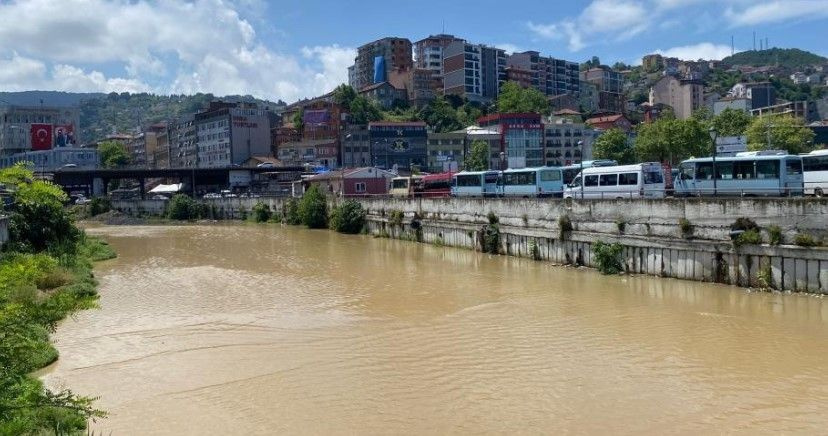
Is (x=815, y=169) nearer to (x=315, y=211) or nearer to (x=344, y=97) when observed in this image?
(x=315, y=211)

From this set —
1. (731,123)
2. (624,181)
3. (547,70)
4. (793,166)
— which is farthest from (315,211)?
(547,70)

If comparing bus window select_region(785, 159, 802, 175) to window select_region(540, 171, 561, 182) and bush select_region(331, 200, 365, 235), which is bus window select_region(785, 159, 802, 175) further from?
bush select_region(331, 200, 365, 235)

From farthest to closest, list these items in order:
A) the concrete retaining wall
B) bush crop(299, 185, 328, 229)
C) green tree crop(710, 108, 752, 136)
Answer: green tree crop(710, 108, 752, 136) → bush crop(299, 185, 328, 229) → the concrete retaining wall

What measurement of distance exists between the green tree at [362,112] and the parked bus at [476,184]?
77036 millimetres

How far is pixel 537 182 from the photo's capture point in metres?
48.7

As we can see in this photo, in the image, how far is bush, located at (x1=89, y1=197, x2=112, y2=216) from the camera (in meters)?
105

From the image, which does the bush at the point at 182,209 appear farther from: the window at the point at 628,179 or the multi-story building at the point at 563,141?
the window at the point at 628,179

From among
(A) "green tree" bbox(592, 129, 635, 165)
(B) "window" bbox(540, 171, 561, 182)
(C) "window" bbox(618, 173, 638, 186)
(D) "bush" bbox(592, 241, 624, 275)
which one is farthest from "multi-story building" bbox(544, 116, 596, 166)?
(D) "bush" bbox(592, 241, 624, 275)

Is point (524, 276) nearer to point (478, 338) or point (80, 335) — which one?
point (478, 338)

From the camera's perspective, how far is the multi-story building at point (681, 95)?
18350 cm

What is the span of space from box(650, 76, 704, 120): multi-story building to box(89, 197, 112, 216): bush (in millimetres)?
144919

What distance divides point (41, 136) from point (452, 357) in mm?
167849

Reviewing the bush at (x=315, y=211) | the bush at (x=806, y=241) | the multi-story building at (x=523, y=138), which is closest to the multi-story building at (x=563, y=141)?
the multi-story building at (x=523, y=138)

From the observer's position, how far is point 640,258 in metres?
32.2
